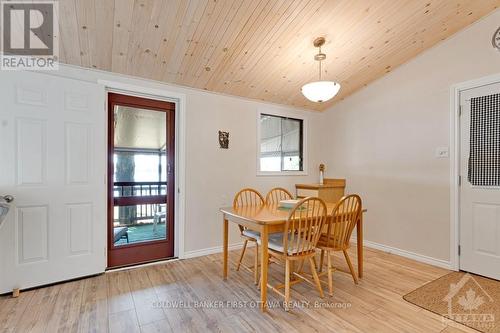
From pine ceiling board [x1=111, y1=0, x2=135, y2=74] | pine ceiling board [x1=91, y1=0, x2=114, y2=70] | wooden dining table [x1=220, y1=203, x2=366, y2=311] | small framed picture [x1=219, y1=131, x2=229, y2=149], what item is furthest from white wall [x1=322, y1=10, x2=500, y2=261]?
pine ceiling board [x1=91, y1=0, x2=114, y2=70]

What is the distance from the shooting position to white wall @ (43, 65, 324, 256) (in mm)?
3334

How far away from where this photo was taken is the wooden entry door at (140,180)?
2945 mm

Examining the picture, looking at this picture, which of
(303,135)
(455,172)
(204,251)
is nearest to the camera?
(455,172)

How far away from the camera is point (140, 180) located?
10.2ft

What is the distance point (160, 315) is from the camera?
201cm

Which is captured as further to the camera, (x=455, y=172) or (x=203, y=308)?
(x=455, y=172)

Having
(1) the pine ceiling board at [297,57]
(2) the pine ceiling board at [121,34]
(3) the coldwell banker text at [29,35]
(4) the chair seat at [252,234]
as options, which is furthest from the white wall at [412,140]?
(3) the coldwell banker text at [29,35]

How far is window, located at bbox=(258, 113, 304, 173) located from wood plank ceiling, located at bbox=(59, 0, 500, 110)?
908 mm

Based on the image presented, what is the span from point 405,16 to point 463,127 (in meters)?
1.41

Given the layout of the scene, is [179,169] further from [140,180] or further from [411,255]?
[411,255]

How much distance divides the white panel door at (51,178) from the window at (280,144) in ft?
7.34

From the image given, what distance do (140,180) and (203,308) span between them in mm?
1699

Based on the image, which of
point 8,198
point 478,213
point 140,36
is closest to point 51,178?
point 8,198

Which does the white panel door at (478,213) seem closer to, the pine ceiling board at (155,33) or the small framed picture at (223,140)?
the small framed picture at (223,140)
